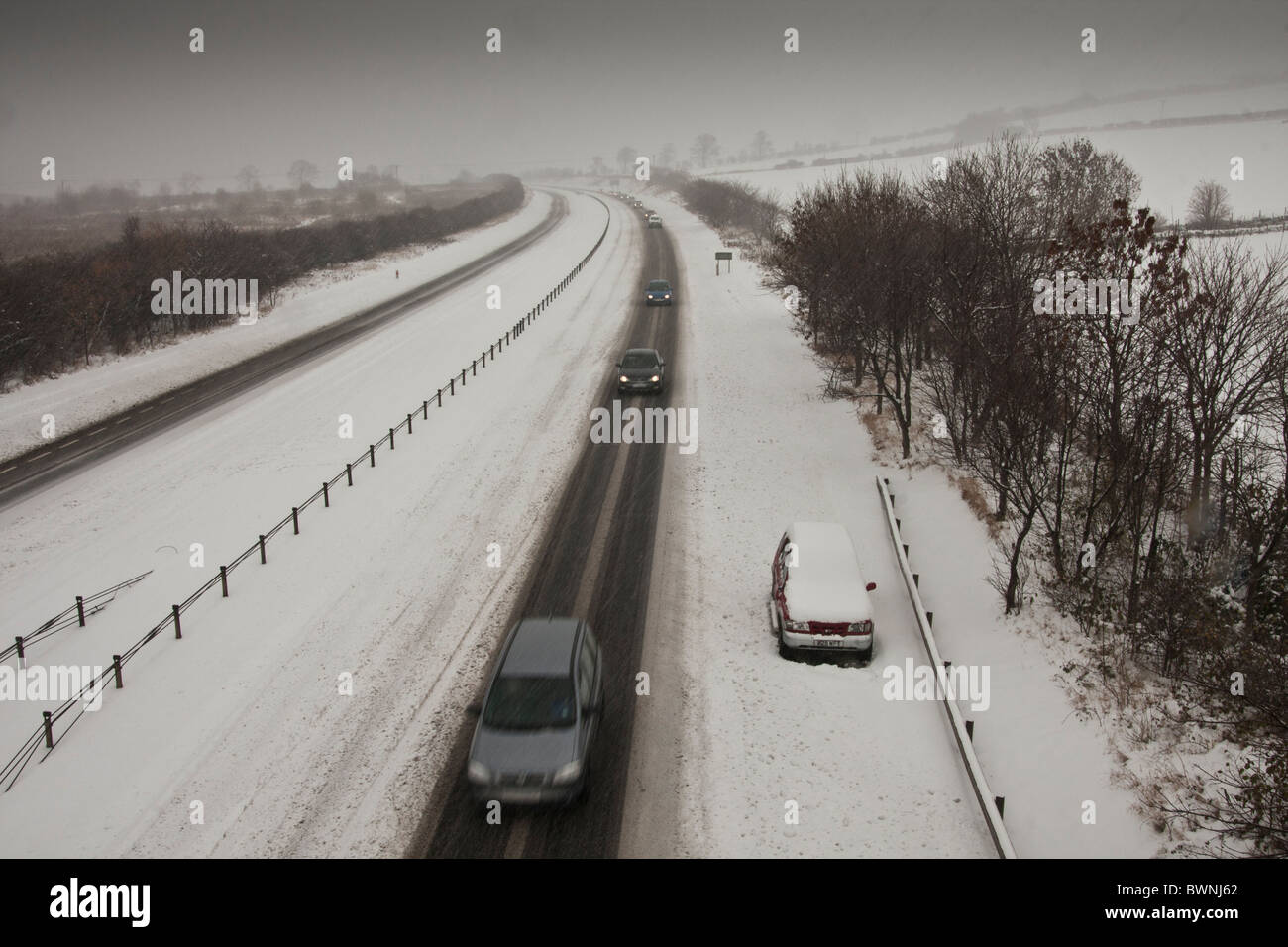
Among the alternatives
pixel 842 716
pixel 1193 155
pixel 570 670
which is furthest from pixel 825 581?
pixel 1193 155

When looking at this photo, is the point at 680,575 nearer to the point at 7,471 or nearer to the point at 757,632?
the point at 757,632

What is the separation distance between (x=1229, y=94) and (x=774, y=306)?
612 ft

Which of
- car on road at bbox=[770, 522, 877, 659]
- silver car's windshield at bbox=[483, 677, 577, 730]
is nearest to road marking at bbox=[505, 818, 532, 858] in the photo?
silver car's windshield at bbox=[483, 677, 577, 730]

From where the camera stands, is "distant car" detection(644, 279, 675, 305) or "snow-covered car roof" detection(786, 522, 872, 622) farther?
"distant car" detection(644, 279, 675, 305)

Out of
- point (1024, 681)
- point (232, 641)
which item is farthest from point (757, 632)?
point (232, 641)

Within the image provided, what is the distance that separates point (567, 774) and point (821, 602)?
5.75 m

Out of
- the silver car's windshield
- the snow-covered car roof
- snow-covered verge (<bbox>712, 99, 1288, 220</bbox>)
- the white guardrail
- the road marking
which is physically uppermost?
snow-covered verge (<bbox>712, 99, 1288, 220</bbox>)

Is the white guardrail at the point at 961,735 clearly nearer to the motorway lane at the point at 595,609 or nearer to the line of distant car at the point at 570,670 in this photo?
the line of distant car at the point at 570,670

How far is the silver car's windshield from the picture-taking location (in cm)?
1123

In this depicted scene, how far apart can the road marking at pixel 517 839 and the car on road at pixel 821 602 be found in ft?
19.0

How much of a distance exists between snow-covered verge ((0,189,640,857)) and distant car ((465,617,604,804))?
1.25m

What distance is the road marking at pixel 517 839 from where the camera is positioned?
1020 cm

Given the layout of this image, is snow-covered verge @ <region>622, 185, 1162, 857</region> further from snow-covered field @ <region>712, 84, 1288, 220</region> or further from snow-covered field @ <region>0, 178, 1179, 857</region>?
snow-covered field @ <region>712, 84, 1288, 220</region>

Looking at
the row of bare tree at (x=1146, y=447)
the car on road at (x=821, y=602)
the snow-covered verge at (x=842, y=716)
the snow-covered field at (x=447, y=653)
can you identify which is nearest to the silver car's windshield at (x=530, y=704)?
the snow-covered field at (x=447, y=653)
